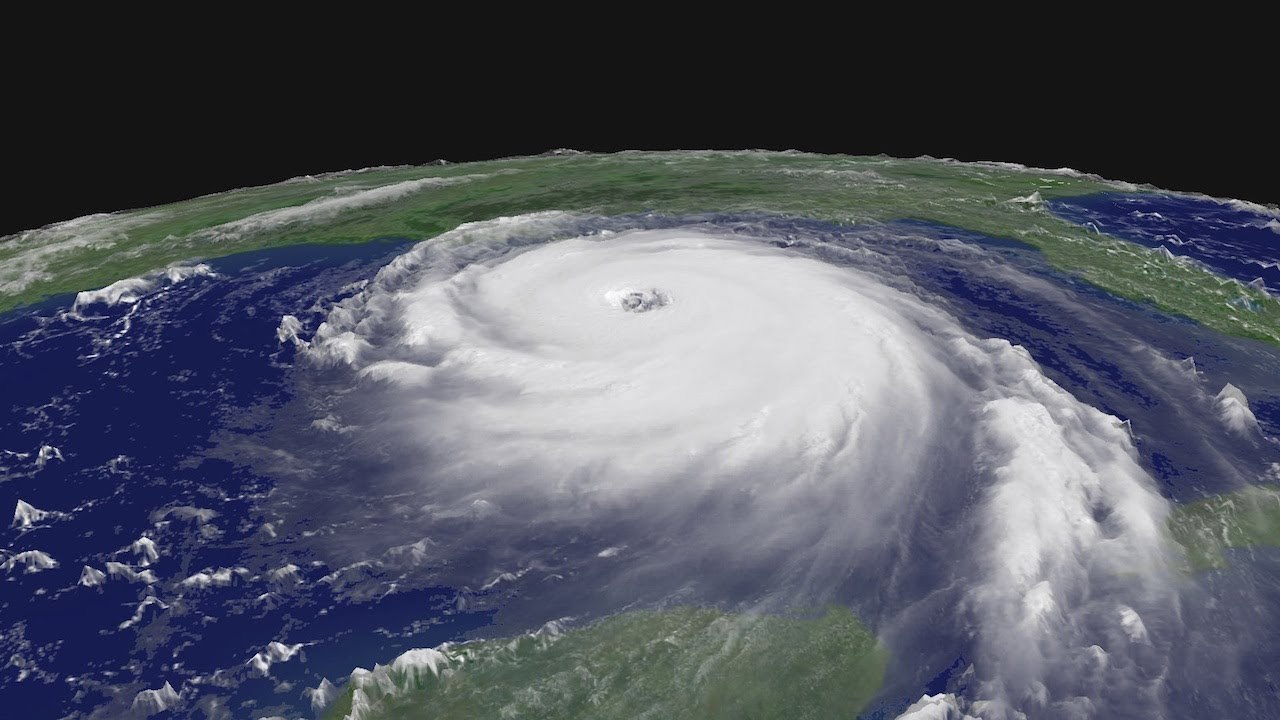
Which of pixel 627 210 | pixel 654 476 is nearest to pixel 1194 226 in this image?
pixel 627 210

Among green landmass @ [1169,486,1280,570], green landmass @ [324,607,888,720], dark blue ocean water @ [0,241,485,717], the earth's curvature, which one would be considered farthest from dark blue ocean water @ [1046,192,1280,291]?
dark blue ocean water @ [0,241,485,717]

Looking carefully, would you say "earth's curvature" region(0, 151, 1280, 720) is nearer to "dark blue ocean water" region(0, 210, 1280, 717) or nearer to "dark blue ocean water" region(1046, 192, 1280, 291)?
"dark blue ocean water" region(0, 210, 1280, 717)

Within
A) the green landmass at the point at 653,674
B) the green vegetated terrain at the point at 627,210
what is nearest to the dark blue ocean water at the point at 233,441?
the green landmass at the point at 653,674

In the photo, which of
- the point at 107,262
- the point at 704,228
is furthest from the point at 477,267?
the point at 107,262

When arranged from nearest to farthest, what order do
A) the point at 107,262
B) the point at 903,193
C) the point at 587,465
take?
the point at 587,465 → the point at 107,262 → the point at 903,193

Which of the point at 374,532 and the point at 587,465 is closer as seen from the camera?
the point at 374,532

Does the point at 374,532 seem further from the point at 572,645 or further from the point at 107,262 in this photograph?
the point at 107,262
